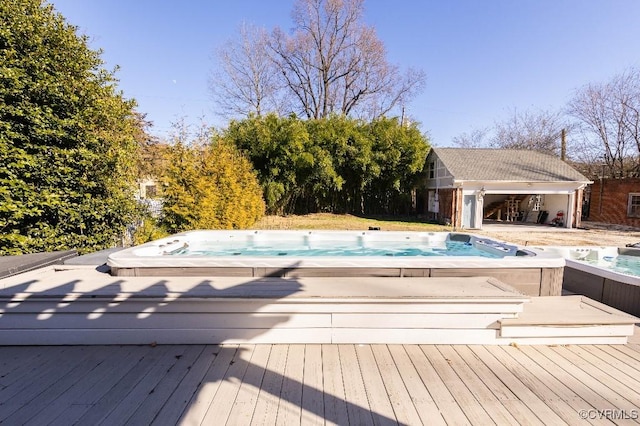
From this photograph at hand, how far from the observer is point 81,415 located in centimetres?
142

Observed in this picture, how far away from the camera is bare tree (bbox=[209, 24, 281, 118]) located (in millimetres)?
15727

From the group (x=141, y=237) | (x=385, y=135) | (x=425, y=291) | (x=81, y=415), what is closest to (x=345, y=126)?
(x=385, y=135)

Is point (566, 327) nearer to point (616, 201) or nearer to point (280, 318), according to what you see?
point (280, 318)

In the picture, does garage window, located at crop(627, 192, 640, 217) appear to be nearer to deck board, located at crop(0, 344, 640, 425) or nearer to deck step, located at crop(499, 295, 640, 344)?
deck step, located at crop(499, 295, 640, 344)

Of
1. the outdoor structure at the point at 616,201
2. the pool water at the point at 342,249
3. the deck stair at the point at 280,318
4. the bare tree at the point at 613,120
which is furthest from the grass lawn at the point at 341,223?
the bare tree at the point at 613,120

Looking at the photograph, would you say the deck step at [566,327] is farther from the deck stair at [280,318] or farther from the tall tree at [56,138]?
the tall tree at [56,138]

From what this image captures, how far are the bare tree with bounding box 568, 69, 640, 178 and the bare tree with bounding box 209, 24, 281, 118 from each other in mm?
16872

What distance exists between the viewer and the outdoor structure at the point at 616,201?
422 inches

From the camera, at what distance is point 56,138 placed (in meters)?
3.58

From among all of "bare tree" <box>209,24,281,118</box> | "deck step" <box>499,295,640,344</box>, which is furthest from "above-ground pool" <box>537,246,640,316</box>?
"bare tree" <box>209,24,281,118</box>

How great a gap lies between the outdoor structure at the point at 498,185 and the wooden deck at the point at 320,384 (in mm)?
8692

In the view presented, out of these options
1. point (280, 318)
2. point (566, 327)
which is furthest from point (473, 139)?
point (280, 318)

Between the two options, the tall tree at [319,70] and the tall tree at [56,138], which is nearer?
the tall tree at [56,138]

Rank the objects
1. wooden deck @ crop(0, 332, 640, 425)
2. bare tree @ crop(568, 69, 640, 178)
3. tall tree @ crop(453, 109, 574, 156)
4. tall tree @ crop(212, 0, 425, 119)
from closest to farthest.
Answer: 1. wooden deck @ crop(0, 332, 640, 425)
2. bare tree @ crop(568, 69, 640, 178)
3. tall tree @ crop(212, 0, 425, 119)
4. tall tree @ crop(453, 109, 574, 156)
